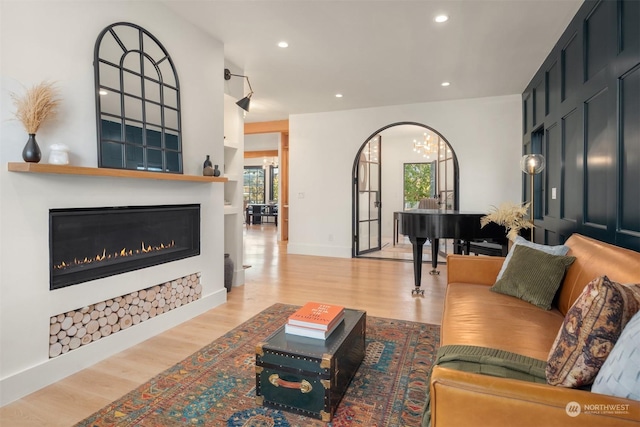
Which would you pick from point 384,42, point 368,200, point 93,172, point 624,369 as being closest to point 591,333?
point 624,369

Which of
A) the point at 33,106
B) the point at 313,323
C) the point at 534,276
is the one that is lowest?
the point at 313,323

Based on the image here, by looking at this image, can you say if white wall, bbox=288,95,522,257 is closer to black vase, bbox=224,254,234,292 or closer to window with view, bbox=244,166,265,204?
black vase, bbox=224,254,234,292

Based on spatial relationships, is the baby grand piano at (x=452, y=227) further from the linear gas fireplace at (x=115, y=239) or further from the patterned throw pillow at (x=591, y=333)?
the patterned throw pillow at (x=591, y=333)

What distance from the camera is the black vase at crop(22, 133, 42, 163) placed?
191 cm

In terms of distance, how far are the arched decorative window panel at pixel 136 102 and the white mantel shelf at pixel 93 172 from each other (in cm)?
10

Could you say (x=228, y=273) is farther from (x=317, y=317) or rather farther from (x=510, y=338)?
(x=510, y=338)

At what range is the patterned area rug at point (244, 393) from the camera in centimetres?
173

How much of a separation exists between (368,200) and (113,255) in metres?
4.94

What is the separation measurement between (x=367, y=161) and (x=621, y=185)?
15.4 ft

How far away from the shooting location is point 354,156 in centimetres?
639

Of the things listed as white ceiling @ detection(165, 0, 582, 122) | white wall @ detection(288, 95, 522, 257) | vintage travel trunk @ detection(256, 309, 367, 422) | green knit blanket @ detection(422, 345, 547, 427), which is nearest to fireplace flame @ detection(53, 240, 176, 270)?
vintage travel trunk @ detection(256, 309, 367, 422)

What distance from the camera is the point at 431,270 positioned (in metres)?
5.19

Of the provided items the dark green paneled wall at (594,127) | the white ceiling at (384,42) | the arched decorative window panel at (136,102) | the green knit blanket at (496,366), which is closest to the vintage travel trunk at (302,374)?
the green knit blanket at (496,366)

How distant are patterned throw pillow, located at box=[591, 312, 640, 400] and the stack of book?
1175 millimetres
